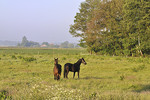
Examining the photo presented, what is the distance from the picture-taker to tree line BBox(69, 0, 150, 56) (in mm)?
40094

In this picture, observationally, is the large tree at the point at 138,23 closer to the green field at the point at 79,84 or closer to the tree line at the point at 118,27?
the tree line at the point at 118,27

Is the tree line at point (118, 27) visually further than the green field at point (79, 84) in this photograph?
Yes

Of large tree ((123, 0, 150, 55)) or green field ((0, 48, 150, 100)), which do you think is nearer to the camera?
green field ((0, 48, 150, 100))

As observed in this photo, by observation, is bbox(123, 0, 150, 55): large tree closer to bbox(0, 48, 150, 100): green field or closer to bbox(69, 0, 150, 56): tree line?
bbox(69, 0, 150, 56): tree line

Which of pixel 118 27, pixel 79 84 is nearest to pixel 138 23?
pixel 118 27

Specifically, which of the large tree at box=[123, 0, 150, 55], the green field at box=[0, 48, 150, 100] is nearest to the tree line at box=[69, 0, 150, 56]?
the large tree at box=[123, 0, 150, 55]

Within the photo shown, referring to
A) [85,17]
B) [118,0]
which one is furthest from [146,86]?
[85,17]

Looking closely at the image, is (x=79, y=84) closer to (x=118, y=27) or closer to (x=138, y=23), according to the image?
(x=138, y=23)

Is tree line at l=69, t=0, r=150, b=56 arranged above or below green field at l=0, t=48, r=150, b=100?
above

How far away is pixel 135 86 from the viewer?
12.6 metres

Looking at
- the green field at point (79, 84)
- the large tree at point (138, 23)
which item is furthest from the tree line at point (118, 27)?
the green field at point (79, 84)

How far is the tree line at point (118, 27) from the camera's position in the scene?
40094 millimetres

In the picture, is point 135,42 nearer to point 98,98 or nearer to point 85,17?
point 85,17

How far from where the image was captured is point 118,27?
4638 cm
